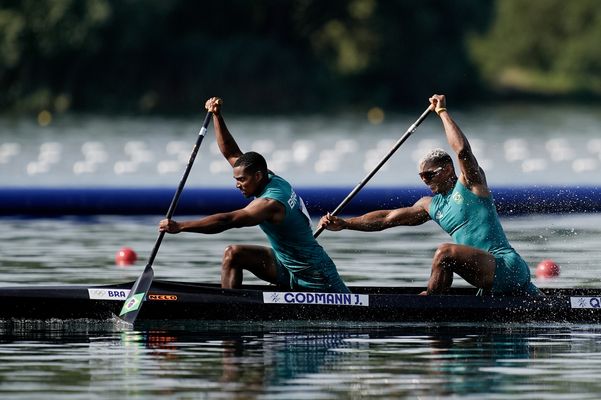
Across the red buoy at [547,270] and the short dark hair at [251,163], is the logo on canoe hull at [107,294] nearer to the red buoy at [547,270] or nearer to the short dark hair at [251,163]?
the short dark hair at [251,163]

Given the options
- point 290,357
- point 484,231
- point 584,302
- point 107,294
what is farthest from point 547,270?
point 290,357

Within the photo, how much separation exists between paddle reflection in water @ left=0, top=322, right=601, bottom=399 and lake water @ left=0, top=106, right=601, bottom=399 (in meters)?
0.01

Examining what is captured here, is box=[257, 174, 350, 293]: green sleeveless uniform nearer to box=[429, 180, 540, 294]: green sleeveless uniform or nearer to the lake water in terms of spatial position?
the lake water

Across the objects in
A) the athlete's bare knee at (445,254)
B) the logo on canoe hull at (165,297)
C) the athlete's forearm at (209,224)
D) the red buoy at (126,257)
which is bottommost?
the logo on canoe hull at (165,297)

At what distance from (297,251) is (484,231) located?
61.1 inches

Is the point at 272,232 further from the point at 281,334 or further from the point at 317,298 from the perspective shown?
the point at 281,334

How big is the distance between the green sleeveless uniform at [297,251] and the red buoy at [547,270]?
503 cm

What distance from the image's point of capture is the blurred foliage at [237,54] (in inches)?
2434

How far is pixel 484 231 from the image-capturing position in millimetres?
13898

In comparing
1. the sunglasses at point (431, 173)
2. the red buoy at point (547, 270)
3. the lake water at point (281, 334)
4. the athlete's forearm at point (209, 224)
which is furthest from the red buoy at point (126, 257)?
the sunglasses at point (431, 173)

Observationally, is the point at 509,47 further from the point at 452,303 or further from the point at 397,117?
the point at 452,303

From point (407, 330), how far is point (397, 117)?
5710 cm

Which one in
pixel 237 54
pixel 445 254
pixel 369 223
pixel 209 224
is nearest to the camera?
pixel 209 224

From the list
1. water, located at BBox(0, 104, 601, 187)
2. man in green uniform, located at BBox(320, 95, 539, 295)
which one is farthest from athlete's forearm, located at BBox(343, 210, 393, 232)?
water, located at BBox(0, 104, 601, 187)
